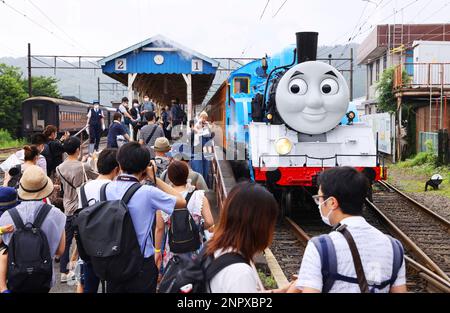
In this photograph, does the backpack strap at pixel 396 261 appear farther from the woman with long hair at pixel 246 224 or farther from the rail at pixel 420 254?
the rail at pixel 420 254

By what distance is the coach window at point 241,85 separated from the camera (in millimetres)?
11344

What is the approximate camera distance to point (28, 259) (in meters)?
3.51

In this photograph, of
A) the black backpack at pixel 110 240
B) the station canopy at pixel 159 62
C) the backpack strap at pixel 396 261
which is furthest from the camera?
the station canopy at pixel 159 62

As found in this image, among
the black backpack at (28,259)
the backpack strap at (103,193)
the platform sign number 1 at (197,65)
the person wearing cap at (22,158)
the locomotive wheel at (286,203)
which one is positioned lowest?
the locomotive wheel at (286,203)

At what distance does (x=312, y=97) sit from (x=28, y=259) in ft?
19.3

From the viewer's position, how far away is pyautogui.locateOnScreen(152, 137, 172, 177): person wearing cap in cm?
563

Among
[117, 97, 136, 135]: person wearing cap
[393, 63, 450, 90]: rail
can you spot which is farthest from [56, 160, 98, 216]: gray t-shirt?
[393, 63, 450, 90]: rail

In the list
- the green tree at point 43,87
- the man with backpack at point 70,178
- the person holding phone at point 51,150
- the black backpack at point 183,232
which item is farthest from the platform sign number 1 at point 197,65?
the green tree at point 43,87

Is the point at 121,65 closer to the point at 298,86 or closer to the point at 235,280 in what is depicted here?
the point at 298,86

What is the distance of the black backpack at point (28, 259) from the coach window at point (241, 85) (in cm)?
806

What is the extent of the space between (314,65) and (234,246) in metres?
6.45

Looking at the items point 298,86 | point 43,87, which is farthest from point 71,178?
point 43,87
